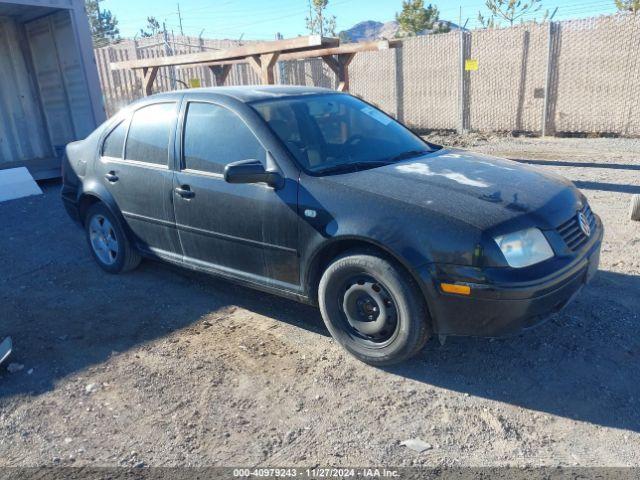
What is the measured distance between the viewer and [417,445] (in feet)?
8.89

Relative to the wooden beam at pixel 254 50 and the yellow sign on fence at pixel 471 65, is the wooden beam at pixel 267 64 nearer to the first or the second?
the wooden beam at pixel 254 50

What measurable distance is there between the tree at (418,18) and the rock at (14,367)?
32202mm

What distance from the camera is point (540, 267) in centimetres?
296

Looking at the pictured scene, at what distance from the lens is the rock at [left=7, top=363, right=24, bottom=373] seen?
3568mm

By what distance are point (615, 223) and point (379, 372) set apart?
395cm

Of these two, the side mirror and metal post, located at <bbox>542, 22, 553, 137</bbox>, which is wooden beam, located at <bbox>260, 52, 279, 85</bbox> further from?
metal post, located at <bbox>542, 22, 553, 137</bbox>

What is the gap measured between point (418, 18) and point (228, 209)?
32294mm

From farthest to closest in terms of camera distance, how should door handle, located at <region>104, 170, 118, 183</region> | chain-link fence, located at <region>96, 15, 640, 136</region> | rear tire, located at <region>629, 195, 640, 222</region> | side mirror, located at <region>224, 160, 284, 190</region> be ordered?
chain-link fence, located at <region>96, 15, 640, 136</region> < rear tire, located at <region>629, 195, 640, 222</region> < door handle, located at <region>104, 170, 118, 183</region> < side mirror, located at <region>224, 160, 284, 190</region>

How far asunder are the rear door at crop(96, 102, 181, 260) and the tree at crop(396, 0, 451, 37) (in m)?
30.4

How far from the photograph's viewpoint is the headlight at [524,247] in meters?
2.90

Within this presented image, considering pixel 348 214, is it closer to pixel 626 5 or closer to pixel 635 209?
pixel 635 209

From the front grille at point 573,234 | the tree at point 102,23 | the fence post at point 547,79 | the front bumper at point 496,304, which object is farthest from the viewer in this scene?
the tree at point 102,23

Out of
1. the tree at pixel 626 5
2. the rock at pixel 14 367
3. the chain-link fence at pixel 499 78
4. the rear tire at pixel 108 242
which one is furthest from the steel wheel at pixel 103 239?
the tree at pixel 626 5

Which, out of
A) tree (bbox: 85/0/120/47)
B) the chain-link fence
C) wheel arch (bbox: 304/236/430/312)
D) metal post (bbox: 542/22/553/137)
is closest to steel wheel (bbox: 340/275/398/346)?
wheel arch (bbox: 304/236/430/312)
